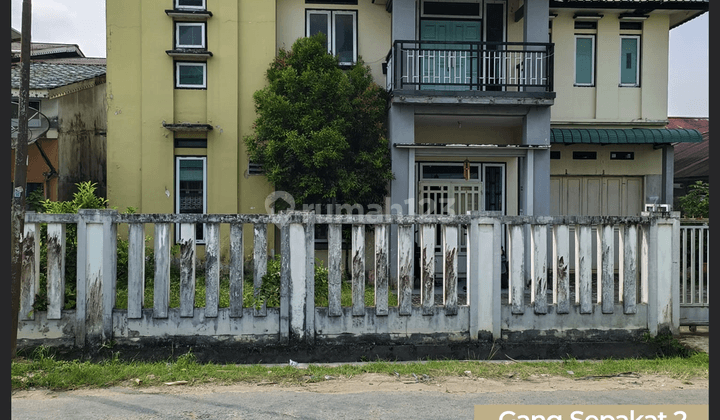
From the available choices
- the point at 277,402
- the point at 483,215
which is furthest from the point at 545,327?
the point at 277,402

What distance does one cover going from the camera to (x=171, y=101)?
13578 mm

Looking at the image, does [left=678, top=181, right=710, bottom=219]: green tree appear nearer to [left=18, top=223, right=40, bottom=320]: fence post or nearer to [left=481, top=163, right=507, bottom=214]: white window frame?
[left=481, top=163, right=507, bottom=214]: white window frame

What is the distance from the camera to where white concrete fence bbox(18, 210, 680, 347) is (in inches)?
275

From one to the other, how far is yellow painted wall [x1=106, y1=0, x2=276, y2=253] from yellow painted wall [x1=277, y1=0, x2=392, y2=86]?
42 centimetres

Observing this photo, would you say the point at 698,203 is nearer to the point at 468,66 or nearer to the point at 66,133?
the point at 468,66

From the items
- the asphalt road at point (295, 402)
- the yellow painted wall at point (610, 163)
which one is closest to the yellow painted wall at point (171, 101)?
the yellow painted wall at point (610, 163)

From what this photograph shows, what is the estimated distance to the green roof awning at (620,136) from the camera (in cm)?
1376

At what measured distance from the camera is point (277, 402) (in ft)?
18.9

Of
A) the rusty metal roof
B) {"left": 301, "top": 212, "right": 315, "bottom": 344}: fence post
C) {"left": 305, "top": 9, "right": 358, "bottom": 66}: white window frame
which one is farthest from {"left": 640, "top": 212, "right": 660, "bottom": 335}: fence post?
the rusty metal roof

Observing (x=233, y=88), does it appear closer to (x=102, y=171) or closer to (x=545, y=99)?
(x=102, y=171)

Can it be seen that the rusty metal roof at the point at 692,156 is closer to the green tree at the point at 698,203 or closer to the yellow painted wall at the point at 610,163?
the yellow painted wall at the point at 610,163

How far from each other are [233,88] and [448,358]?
349 inches

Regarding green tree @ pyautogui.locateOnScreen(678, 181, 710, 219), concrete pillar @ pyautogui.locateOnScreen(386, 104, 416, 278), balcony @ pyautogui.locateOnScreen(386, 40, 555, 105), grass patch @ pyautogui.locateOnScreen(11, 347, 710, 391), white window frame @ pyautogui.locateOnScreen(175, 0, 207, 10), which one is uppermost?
white window frame @ pyautogui.locateOnScreen(175, 0, 207, 10)

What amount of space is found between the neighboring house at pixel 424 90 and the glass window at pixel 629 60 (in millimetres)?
28
